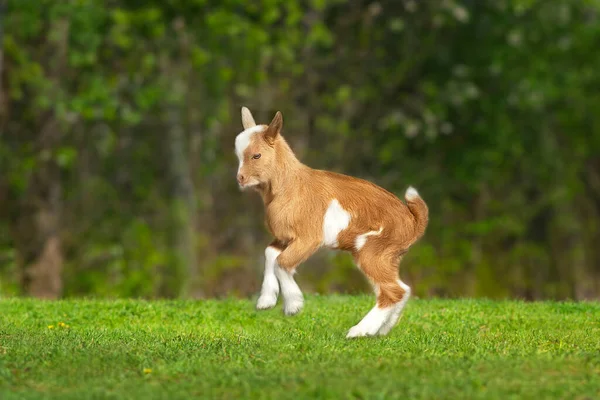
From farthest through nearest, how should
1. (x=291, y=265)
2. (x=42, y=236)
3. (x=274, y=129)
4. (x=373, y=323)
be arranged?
1. (x=42, y=236)
2. (x=274, y=129)
3. (x=373, y=323)
4. (x=291, y=265)

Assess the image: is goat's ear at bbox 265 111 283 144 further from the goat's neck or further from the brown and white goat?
the goat's neck

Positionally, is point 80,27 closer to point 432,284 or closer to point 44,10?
point 44,10

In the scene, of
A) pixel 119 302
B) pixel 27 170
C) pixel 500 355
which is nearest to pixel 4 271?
pixel 27 170

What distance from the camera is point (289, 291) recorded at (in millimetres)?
11359

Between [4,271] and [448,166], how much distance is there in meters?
9.39

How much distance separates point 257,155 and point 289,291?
4.03ft

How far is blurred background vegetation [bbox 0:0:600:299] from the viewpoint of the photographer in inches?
949

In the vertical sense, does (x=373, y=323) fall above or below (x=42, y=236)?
above

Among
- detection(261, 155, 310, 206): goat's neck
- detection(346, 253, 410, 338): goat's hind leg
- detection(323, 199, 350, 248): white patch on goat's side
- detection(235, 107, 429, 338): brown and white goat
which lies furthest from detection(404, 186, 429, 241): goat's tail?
detection(261, 155, 310, 206): goat's neck

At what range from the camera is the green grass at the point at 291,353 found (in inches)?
356

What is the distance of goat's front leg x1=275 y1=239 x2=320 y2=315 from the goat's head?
66 cm

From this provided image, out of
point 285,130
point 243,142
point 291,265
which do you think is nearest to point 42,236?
point 285,130

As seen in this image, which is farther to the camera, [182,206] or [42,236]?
[182,206]

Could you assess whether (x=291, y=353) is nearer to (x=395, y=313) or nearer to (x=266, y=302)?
(x=266, y=302)
